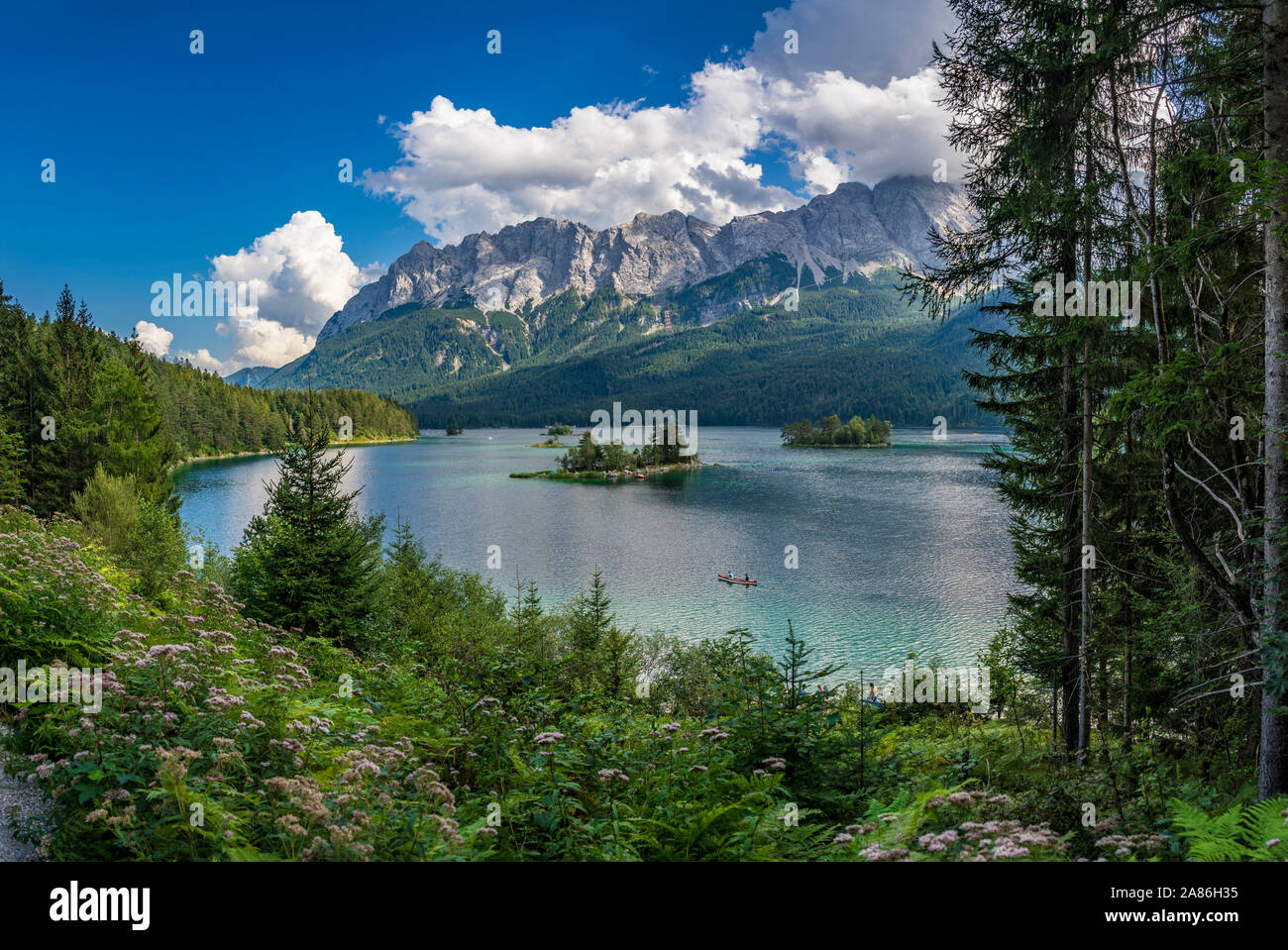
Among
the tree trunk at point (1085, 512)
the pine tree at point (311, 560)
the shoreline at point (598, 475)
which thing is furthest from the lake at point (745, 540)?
the pine tree at point (311, 560)

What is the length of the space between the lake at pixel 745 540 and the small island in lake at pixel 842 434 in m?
46.1

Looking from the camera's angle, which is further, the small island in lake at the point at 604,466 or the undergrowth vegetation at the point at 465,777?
the small island in lake at the point at 604,466

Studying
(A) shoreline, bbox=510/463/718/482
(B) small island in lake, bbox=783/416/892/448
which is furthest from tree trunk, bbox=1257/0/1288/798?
(B) small island in lake, bbox=783/416/892/448

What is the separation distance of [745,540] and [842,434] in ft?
360

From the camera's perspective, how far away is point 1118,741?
9258mm

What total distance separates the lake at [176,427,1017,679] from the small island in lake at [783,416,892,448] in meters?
46.1

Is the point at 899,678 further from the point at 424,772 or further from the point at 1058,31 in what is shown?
the point at 424,772

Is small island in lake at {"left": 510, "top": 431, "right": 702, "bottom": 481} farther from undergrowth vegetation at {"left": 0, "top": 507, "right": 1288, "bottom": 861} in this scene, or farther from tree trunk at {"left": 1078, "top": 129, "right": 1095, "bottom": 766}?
undergrowth vegetation at {"left": 0, "top": 507, "right": 1288, "bottom": 861}

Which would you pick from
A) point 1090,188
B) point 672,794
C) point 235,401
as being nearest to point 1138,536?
point 1090,188

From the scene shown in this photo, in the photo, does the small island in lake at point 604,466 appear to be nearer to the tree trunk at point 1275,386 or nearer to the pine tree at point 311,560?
the pine tree at point 311,560

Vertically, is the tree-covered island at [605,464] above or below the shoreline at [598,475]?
above

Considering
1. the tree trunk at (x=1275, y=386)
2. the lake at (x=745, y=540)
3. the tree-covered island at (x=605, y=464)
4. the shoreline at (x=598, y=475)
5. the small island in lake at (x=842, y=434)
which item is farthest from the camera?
the small island in lake at (x=842, y=434)

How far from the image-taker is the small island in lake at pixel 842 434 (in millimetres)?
152875

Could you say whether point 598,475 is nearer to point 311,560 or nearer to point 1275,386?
point 311,560
